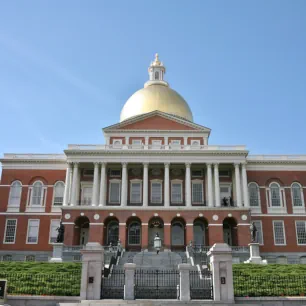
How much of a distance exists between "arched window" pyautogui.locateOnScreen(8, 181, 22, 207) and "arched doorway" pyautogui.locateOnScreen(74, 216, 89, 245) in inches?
326

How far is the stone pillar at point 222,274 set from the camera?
64.0 feet

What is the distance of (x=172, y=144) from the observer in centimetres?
5222

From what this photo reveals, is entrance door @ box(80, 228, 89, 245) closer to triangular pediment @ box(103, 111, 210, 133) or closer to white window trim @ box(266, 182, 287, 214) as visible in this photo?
triangular pediment @ box(103, 111, 210, 133)

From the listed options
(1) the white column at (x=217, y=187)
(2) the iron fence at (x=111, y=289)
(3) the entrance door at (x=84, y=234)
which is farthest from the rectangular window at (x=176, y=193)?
(2) the iron fence at (x=111, y=289)

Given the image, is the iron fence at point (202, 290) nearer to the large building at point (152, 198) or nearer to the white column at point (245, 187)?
the large building at point (152, 198)

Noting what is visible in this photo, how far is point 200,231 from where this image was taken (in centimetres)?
4969

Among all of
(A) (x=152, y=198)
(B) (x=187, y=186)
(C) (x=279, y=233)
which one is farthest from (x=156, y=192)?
(C) (x=279, y=233)

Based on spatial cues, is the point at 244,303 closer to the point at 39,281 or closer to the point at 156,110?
the point at 39,281

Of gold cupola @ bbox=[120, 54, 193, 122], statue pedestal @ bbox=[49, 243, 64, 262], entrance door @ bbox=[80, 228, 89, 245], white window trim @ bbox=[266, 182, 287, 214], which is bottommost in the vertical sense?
statue pedestal @ bbox=[49, 243, 64, 262]

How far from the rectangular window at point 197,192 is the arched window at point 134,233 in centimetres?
730

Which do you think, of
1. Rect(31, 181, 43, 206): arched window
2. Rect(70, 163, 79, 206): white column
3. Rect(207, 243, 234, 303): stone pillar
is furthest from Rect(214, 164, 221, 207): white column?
Rect(207, 243, 234, 303): stone pillar

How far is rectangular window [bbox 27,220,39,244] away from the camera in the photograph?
49594mm

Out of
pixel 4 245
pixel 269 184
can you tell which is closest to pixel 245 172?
pixel 269 184

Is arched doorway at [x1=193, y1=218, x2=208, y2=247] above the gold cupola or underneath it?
underneath
